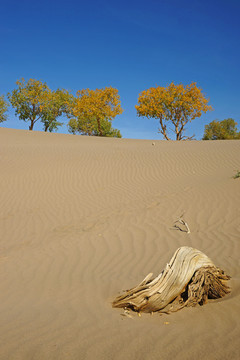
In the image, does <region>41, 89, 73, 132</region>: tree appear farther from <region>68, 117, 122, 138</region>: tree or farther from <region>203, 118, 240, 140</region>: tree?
<region>203, 118, 240, 140</region>: tree

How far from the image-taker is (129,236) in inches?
214

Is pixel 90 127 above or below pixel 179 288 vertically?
above

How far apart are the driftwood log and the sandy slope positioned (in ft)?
0.38

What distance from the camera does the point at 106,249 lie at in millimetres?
4867

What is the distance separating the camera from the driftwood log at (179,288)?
2480 mm

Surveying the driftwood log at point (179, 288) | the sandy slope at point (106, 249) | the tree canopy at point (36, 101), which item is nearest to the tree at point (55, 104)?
the tree canopy at point (36, 101)

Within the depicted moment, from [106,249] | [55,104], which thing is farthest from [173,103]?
[106,249]

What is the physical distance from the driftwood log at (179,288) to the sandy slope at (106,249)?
0.11 metres

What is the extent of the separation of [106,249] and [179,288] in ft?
8.13

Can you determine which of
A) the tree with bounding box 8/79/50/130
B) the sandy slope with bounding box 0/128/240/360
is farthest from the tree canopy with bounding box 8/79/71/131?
the sandy slope with bounding box 0/128/240/360

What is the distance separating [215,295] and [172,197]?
17.0ft

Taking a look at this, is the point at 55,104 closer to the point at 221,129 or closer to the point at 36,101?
the point at 36,101

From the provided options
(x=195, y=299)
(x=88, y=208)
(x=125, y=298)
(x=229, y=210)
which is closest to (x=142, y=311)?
(x=125, y=298)

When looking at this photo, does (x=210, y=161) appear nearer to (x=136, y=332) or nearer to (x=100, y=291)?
(x=100, y=291)
